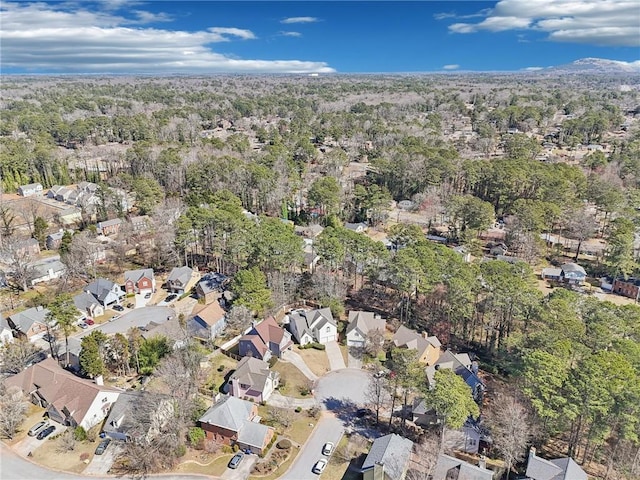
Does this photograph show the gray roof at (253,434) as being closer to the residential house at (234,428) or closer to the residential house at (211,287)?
the residential house at (234,428)

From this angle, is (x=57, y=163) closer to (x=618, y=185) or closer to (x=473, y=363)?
(x=473, y=363)

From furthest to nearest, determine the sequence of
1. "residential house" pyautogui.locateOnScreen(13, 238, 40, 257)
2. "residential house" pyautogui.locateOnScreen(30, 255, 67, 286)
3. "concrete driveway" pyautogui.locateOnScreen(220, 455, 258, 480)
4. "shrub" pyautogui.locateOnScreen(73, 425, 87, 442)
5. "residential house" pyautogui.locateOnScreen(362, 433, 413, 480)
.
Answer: "residential house" pyautogui.locateOnScreen(13, 238, 40, 257)
"residential house" pyautogui.locateOnScreen(30, 255, 67, 286)
"shrub" pyautogui.locateOnScreen(73, 425, 87, 442)
"concrete driveway" pyautogui.locateOnScreen(220, 455, 258, 480)
"residential house" pyautogui.locateOnScreen(362, 433, 413, 480)

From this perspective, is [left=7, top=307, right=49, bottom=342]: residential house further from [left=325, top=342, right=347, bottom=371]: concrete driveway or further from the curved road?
[left=325, top=342, right=347, bottom=371]: concrete driveway

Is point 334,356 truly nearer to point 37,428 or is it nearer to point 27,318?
point 37,428

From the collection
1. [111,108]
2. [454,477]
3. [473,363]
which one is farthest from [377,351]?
[111,108]

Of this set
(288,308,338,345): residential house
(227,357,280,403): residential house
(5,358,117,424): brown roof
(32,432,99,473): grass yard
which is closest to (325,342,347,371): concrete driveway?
(288,308,338,345): residential house
